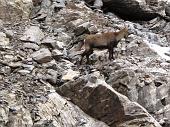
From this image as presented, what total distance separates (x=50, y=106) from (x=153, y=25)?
11733mm

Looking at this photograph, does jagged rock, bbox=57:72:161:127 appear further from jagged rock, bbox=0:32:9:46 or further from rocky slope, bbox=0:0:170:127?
jagged rock, bbox=0:32:9:46

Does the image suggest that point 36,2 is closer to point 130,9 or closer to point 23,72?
point 130,9

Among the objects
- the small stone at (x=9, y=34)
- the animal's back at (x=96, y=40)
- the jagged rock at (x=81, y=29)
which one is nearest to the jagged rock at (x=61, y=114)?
the animal's back at (x=96, y=40)

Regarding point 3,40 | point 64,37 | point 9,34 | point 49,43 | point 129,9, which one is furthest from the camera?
point 129,9

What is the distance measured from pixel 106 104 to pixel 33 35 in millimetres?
5599

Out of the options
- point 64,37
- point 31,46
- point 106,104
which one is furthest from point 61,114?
point 64,37

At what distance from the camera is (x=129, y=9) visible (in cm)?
2456

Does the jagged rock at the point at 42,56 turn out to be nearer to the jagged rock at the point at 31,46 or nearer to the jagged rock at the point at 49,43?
the jagged rock at the point at 31,46

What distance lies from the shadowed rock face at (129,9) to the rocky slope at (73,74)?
8.36ft

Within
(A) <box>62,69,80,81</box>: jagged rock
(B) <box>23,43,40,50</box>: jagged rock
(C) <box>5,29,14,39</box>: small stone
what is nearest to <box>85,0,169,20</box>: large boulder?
(C) <box>5,29,14,39</box>: small stone

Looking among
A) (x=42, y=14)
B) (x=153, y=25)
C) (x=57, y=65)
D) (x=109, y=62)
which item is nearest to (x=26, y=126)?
(x=57, y=65)

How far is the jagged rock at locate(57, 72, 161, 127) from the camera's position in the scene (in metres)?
14.0

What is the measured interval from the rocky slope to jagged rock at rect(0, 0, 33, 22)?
0.19 ft

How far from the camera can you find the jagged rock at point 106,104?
14.0 metres
